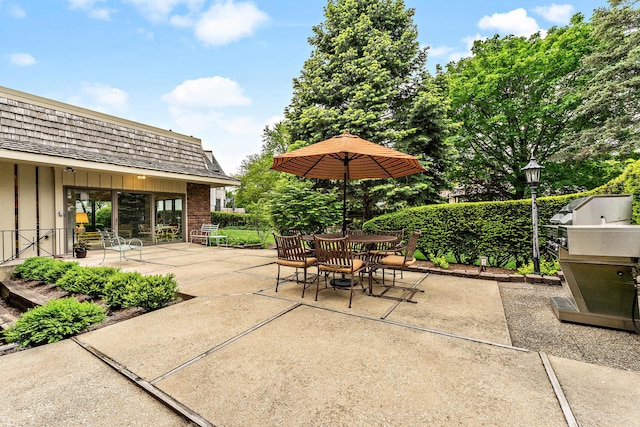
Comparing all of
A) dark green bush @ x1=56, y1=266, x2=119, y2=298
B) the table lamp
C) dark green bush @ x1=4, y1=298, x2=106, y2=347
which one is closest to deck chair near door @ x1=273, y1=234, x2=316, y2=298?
dark green bush @ x1=4, y1=298, x2=106, y2=347

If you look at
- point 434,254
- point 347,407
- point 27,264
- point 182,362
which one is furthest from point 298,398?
point 27,264

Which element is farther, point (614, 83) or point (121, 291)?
point (614, 83)

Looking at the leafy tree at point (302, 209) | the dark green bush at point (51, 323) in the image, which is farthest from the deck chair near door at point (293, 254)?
the leafy tree at point (302, 209)

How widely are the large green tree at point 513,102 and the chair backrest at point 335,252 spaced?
9.53 metres

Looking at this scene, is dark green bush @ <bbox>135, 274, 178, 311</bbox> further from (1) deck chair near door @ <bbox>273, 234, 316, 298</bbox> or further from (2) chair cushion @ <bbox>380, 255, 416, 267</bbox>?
(2) chair cushion @ <bbox>380, 255, 416, 267</bbox>

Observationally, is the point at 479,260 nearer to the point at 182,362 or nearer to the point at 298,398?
the point at 298,398

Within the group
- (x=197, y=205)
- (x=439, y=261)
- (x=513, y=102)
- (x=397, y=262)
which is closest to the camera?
(x=397, y=262)

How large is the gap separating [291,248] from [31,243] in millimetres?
8107

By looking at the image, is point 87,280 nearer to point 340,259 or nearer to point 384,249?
point 340,259

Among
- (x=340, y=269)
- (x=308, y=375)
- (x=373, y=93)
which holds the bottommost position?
(x=308, y=375)

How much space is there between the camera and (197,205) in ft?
37.6

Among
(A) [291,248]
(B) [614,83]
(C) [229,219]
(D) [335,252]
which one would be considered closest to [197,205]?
(A) [291,248]

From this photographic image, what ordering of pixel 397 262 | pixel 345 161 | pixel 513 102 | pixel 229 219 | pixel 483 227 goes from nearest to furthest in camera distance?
pixel 397 262, pixel 345 161, pixel 483 227, pixel 513 102, pixel 229 219

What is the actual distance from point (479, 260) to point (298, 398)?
17.6 feet
